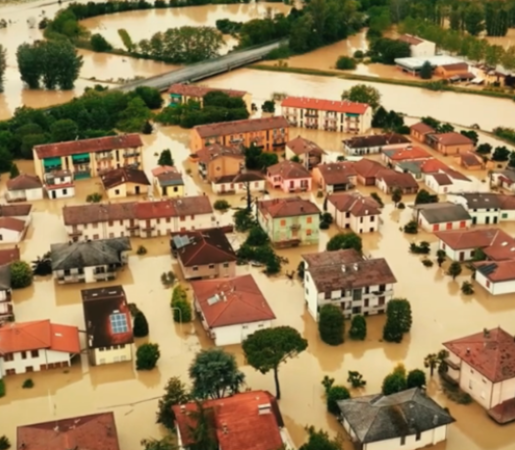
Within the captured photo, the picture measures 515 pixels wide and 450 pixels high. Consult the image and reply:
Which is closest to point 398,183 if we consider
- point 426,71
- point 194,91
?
point 194,91

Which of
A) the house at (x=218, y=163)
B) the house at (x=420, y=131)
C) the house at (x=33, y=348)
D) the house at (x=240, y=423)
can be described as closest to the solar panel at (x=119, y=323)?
the house at (x=33, y=348)

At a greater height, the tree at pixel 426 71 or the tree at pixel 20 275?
the tree at pixel 20 275

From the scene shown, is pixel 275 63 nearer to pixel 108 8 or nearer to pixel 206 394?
pixel 108 8

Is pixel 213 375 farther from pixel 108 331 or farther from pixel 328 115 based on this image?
pixel 328 115


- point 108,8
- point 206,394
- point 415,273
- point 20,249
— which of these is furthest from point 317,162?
point 108,8

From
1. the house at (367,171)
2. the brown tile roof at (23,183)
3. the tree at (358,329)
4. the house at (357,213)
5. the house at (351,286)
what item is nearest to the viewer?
the tree at (358,329)

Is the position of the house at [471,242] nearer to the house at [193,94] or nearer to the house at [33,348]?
the house at [33,348]

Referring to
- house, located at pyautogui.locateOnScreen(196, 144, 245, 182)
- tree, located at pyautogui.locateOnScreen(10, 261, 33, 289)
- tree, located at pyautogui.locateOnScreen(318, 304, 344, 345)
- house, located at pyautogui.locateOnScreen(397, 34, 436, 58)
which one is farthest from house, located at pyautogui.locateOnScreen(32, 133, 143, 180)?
house, located at pyautogui.locateOnScreen(397, 34, 436, 58)
